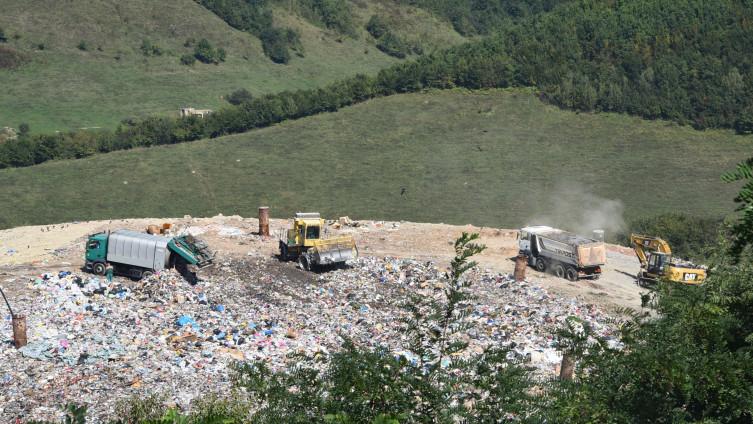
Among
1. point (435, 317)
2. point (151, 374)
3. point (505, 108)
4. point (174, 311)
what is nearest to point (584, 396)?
point (435, 317)

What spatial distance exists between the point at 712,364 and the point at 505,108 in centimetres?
5125

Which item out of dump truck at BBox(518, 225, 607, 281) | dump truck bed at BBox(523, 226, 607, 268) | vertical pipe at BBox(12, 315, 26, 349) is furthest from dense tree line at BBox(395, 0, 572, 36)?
vertical pipe at BBox(12, 315, 26, 349)

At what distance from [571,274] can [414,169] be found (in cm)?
2549

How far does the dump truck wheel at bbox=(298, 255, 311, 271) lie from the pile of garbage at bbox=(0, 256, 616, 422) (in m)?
0.27

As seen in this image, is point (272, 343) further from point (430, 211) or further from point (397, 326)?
point (430, 211)

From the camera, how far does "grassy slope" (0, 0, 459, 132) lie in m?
63.7

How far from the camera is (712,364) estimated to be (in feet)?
27.5

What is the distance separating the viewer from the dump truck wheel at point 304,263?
84.4 feet

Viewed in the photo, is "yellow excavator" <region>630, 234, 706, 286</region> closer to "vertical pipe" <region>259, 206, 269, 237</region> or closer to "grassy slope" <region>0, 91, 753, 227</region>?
"vertical pipe" <region>259, 206, 269, 237</region>

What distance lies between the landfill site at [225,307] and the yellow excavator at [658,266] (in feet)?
2.13

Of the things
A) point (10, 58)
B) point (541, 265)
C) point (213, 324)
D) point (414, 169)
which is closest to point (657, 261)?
point (541, 265)

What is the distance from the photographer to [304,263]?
2598 cm

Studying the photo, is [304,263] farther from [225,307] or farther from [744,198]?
[744,198]

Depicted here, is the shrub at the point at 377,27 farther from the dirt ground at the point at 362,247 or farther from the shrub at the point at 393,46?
the dirt ground at the point at 362,247
